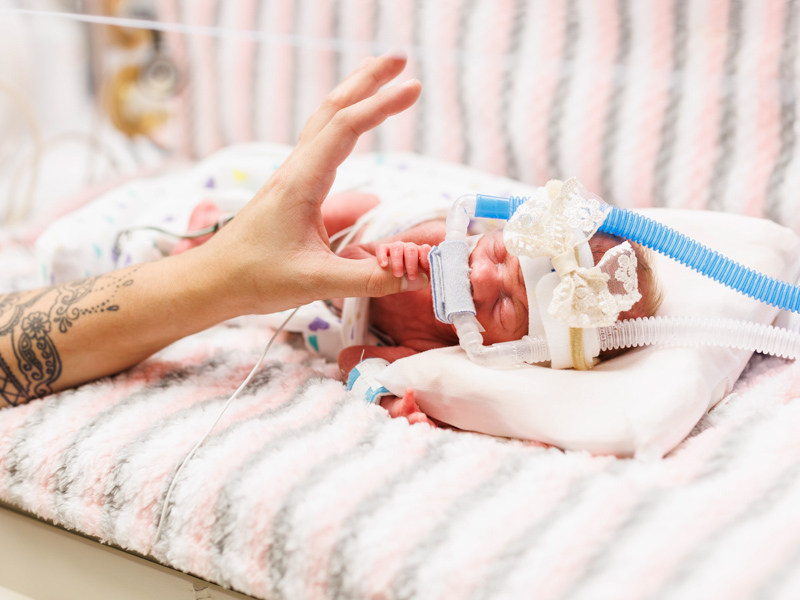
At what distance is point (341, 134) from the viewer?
0.96m

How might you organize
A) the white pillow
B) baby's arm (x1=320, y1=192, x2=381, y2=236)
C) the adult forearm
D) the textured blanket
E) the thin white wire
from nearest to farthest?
the textured blanket → the white pillow → the adult forearm → baby's arm (x1=320, y1=192, x2=381, y2=236) → the thin white wire

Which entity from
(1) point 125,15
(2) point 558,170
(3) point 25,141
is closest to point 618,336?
(2) point 558,170

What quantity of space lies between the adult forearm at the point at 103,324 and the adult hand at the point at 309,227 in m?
0.06

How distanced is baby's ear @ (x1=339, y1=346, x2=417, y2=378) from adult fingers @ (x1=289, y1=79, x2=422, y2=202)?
29cm

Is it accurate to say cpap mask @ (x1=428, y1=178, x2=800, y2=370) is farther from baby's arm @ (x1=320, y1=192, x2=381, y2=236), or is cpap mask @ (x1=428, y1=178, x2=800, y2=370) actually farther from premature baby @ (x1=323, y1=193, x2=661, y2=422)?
baby's arm @ (x1=320, y1=192, x2=381, y2=236)

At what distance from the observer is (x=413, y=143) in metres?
1.82

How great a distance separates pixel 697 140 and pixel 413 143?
29.1 inches

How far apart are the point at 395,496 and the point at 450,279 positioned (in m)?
0.33

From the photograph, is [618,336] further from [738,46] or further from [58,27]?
[58,27]

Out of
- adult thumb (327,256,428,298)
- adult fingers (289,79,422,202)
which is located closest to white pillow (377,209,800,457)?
adult thumb (327,256,428,298)

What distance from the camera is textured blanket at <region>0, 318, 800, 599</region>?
2.08 feet

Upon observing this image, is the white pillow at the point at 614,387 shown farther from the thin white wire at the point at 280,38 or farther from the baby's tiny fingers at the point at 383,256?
the thin white wire at the point at 280,38

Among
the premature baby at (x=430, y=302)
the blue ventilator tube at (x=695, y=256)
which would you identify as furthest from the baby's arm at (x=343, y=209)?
the blue ventilator tube at (x=695, y=256)

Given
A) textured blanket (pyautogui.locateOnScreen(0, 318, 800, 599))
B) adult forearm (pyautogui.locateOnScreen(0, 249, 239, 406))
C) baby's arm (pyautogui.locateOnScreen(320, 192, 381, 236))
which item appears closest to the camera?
textured blanket (pyautogui.locateOnScreen(0, 318, 800, 599))
